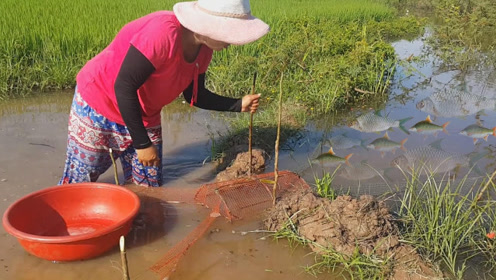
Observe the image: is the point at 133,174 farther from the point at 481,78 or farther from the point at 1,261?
the point at 481,78

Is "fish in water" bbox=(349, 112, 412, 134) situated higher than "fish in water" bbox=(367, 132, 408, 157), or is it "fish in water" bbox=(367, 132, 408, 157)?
"fish in water" bbox=(367, 132, 408, 157)

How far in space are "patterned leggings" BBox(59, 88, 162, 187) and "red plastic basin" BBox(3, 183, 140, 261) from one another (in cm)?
21

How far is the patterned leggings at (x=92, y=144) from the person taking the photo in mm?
2736

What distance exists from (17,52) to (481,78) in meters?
6.24

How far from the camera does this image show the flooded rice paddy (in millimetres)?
2443

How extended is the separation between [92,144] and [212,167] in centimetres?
119

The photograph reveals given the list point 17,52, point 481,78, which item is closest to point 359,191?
point 17,52

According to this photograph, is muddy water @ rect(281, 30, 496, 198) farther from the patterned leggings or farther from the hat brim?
the hat brim

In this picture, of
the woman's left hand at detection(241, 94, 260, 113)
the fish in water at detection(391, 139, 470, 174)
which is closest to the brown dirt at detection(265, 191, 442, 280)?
the woman's left hand at detection(241, 94, 260, 113)

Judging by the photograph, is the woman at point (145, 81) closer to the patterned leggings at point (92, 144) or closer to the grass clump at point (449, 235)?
the patterned leggings at point (92, 144)

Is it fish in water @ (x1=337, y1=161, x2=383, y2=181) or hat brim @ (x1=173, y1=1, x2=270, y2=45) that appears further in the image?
fish in water @ (x1=337, y1=161, x2=383, y2=181)

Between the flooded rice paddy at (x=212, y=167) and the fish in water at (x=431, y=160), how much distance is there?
0.04 ft

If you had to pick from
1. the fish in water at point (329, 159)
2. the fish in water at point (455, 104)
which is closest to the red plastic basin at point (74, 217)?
the fish in water at point (329, 159)

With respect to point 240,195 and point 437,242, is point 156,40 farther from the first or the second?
point 437,242
